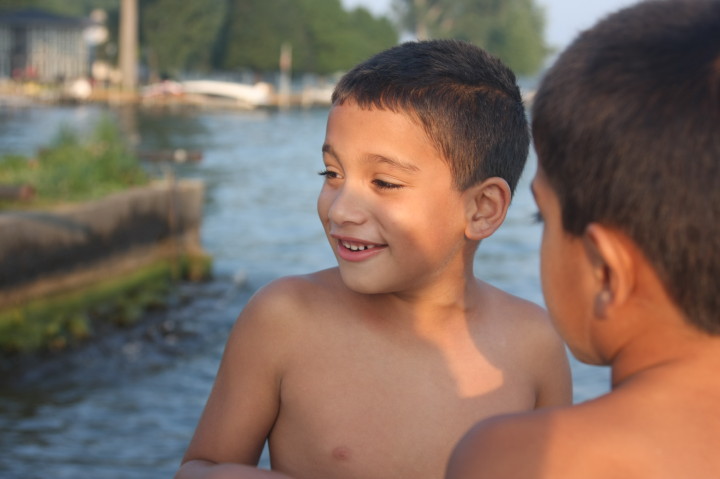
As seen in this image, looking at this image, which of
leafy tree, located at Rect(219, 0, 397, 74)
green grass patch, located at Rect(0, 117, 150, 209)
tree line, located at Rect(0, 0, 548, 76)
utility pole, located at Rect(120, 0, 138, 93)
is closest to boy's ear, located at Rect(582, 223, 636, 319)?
green grass patch, located at Rect(0, 117, 150, 209)

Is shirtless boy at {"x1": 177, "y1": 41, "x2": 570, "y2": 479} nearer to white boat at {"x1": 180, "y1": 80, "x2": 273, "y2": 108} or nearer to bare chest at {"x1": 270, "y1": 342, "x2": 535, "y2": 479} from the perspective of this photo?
bare chest at {"x1": 270, "y1": 342, "x2": 535, "y2": 479}

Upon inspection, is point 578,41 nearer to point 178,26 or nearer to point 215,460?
point 215,460

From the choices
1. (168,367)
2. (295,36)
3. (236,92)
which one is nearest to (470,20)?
(295,36)

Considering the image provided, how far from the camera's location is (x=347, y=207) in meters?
2.14

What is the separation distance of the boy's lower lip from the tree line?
65874 millimetres

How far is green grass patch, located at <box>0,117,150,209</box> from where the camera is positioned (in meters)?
9.63

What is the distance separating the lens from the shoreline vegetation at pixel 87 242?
8.08m

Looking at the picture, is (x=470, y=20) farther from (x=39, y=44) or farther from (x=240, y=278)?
(x=240, y=278)

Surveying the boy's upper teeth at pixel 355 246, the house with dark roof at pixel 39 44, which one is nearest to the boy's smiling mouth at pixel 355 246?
the boy's upper teeth at pixel 355 246

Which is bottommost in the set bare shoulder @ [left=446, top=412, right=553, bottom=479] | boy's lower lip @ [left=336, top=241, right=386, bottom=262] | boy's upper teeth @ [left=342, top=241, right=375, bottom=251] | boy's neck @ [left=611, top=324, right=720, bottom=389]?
bare shoulder @ [left=446, top=412, right=553, bottom=479]

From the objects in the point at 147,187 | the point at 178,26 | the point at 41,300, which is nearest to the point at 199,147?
the point at 147,187

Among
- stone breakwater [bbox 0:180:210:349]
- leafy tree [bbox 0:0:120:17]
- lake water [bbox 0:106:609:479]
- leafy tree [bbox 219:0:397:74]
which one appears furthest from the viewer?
leafy tree [bbox 219:0:397:74]

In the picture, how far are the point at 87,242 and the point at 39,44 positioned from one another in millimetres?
61078

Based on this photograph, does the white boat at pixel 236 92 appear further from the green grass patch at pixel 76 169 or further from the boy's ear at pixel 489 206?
the boy's ear at pixel 489 206
